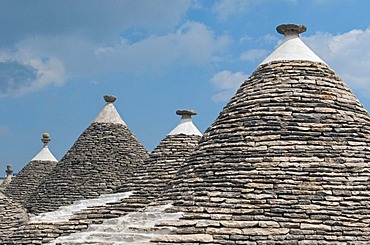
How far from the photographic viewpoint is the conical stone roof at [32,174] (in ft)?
69.7

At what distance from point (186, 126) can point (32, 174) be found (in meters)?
9.06

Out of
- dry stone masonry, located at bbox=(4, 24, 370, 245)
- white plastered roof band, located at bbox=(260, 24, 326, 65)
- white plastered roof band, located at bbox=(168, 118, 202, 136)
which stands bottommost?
dry stone masonry, located at bbox=(4, 24, 370, 245)

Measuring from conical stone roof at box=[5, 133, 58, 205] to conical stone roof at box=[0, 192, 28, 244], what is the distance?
19.5 feet

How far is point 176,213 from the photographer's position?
836 centimetres

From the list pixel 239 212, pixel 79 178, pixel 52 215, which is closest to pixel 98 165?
pixel 79 178

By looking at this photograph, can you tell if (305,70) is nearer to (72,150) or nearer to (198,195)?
(198,195)

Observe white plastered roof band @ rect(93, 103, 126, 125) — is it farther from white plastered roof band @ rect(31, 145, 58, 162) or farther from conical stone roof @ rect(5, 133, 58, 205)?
white plastered roof band @ rect(31, 145, 58, 162)

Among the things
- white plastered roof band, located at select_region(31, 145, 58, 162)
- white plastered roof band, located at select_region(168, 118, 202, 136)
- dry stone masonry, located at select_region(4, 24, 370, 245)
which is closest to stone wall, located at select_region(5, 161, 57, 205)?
white plastered roof band, located at select_region(31, 145, 58, 162)

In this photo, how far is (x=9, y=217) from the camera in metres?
14.2

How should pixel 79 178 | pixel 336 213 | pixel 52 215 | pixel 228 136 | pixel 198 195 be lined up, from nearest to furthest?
pixel 336 213, pixel 198 195, pixel 228 136, pixel 52 215, pixel 79 178

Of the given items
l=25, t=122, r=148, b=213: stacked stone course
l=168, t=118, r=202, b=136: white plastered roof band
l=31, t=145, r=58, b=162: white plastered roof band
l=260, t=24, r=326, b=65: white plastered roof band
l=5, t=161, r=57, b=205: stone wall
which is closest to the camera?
l=260, t=24, r=326, b=65: white plastered roof band

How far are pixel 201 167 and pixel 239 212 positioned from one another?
118cm

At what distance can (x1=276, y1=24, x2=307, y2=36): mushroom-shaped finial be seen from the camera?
1023cm

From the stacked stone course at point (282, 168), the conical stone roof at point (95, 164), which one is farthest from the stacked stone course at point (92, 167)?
the stacked stone course at point (282, 168)
